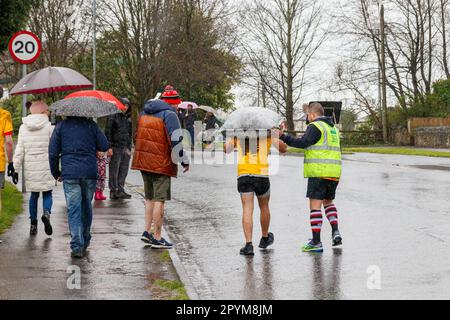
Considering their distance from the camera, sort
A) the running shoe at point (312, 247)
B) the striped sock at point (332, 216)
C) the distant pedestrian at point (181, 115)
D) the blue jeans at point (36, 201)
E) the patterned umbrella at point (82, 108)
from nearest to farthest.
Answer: the patterned umbrella at point (82, 108)
the running shoe at point (312, 247)
the striped sock at point (332, 216)
the blue jeans at point (36, 201)
the distant pedestrian at point (181, 115)

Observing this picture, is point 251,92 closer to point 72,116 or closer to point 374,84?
point 374,84

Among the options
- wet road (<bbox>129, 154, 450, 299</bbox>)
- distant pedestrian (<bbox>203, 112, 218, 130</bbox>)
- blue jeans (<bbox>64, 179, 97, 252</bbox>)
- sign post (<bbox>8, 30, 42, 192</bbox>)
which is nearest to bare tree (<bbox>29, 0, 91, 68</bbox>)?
distant pedestrian (<bbox>203, 112, 218, 130</bbox>)

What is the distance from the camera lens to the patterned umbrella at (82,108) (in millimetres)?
9688

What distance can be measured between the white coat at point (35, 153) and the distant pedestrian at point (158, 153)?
1.52 m

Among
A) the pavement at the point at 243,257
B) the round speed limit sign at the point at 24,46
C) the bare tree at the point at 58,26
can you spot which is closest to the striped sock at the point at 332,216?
the pavement at the point at 243,257

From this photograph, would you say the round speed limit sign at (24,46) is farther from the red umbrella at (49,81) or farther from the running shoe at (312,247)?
the running shoe at (312,247)

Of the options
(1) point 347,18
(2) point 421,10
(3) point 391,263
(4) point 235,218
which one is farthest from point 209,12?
(3) point 391,263

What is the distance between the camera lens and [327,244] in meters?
10.6

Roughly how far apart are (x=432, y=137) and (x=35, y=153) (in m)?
31.3

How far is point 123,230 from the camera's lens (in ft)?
39.0

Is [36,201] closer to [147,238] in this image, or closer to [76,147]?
[147,238]
